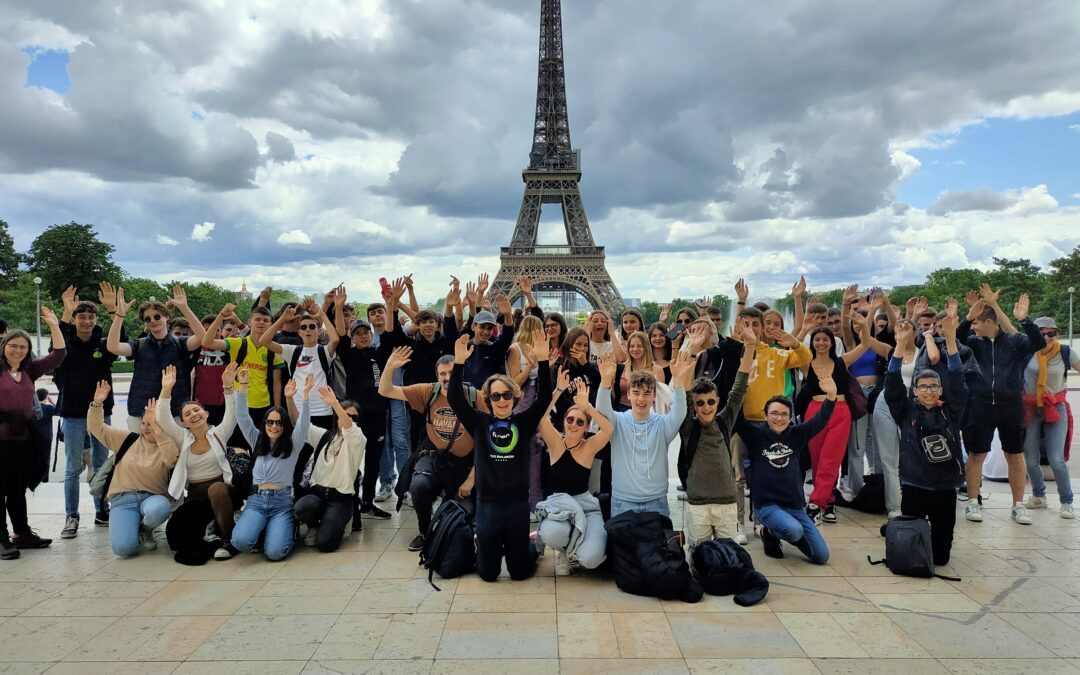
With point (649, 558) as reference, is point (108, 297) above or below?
above

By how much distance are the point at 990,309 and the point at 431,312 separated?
20.3 feet

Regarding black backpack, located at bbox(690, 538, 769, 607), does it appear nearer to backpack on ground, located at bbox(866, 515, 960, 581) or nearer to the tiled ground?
the tiled ground

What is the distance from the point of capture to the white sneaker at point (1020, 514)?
275 inches

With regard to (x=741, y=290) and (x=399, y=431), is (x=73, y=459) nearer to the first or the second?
(x=399, y=431)

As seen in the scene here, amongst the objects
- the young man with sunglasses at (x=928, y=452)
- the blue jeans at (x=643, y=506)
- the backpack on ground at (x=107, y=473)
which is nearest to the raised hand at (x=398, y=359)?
the blue jeans at (x=643, y=506)

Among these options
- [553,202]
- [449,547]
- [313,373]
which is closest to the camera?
[449,547]

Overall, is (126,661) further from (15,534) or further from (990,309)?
(990,309)

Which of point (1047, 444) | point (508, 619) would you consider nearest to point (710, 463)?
point (508, 619)

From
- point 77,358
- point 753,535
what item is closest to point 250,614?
point 77,358

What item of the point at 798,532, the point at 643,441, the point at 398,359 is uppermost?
the point at 398,359

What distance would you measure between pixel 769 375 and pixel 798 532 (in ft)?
5.77

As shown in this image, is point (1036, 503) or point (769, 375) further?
point (1036, 503)

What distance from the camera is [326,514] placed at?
630 centimetres

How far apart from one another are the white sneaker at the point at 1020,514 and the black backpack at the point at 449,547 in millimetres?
5633
